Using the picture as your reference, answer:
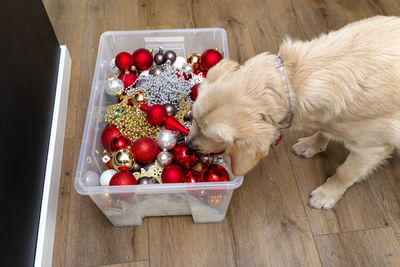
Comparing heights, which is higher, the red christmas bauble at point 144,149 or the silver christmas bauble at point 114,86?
the silver christmas bauble at point 114,86

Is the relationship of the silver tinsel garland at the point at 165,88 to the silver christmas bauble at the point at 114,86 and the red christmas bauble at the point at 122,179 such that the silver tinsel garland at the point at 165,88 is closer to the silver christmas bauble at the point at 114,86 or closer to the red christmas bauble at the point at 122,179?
the silver christmas bauble at the point at 114,86

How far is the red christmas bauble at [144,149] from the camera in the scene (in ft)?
4.03

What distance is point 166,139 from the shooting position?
49.3 inches

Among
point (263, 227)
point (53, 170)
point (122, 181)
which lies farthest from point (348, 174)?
point (53, 170)

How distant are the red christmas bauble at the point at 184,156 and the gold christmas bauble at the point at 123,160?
0.18 meters

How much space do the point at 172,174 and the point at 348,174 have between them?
734 mm

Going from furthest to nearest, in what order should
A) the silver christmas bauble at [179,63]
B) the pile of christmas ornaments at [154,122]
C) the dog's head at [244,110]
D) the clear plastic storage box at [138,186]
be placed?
the silver christmas bauble at [179,63]
the pile of christmas ornaments at [154,122]
the clear plastic storage box at [138,186]
the dog's head at [244,110]

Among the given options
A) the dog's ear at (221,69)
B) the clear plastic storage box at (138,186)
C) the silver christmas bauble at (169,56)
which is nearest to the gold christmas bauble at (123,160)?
the clear plastic storage box at (138,186)

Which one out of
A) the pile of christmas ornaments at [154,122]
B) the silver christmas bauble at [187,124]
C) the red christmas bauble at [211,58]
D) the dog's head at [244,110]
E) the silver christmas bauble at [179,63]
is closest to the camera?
the dog's head at [244,110]

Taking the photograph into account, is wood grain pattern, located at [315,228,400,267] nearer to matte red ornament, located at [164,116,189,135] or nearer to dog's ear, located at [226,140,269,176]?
dog's ear, located at [226,140,269,176]

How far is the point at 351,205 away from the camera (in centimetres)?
141

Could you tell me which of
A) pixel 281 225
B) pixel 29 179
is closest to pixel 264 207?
pixel 281 225

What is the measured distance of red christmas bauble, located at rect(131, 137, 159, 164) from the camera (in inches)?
48.4

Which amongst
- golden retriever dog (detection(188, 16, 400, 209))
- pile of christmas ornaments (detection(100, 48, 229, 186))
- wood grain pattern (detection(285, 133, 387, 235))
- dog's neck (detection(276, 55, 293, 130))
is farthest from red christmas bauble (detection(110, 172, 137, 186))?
wood grain pattern (detection(285, 133, 387, 235))
